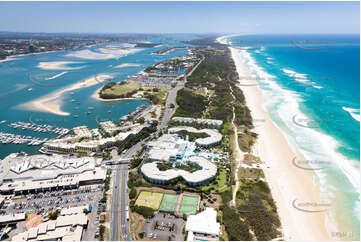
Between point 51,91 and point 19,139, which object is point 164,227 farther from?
point 51,91

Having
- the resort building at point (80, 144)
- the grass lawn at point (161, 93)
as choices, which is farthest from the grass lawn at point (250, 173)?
the grass lawn at point (161, 93)

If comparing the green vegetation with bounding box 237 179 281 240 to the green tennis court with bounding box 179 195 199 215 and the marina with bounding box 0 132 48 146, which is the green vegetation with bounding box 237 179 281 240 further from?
the marina with bounding box 0 132 48 146

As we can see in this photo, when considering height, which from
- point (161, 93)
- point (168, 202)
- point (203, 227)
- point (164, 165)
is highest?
point (161, 93)

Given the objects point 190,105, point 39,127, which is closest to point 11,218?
point 39,127

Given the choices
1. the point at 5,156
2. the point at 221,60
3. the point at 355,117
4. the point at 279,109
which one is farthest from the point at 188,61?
the point at 5,156

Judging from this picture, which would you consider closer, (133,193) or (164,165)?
(133,193)
